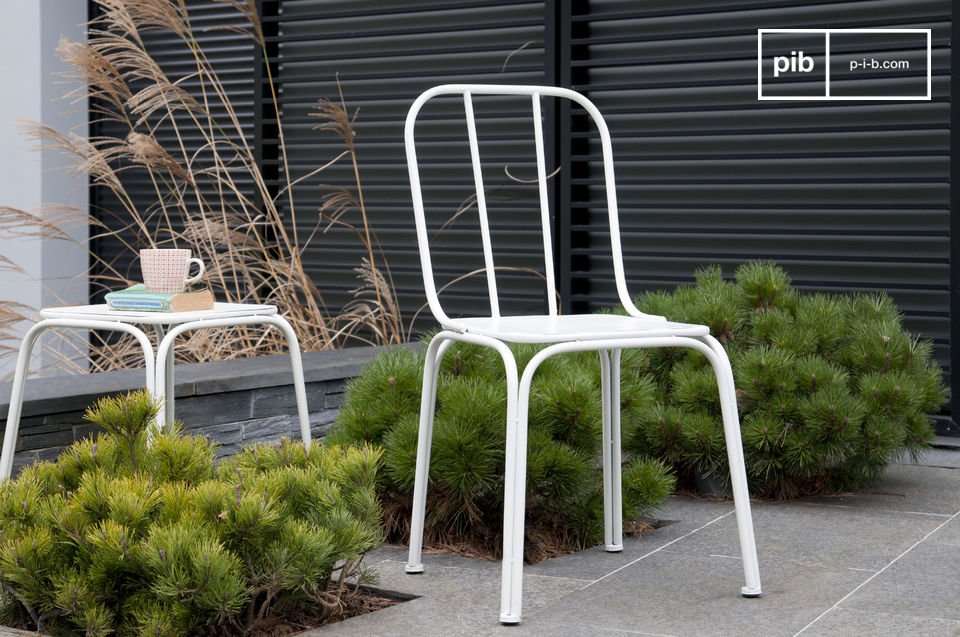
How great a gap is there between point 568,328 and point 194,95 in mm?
4177

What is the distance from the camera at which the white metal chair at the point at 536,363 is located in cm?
217

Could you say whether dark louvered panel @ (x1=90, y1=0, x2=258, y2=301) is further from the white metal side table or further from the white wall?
the white metal side table

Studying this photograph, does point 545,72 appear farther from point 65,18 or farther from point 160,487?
point 160,487

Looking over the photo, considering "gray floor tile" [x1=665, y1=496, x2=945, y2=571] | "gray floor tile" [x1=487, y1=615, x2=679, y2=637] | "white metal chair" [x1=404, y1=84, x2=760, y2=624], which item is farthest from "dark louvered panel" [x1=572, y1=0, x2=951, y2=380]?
"gray floor tile" [x1=487, y1=615, x2=679, y2=637]

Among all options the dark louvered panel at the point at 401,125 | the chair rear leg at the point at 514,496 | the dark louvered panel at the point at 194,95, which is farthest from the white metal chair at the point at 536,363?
the dark louvered panel at the point at 194,95

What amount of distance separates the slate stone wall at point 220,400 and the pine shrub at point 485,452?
0.58 meters

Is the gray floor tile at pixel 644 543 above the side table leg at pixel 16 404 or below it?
below

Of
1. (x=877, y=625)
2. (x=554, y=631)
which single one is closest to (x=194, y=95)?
(x=554, y=631)

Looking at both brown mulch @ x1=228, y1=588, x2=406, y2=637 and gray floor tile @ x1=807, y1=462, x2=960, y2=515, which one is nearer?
brown mulch @ x1=228, y1=588, x2=406, y2=637

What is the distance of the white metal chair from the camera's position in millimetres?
2174

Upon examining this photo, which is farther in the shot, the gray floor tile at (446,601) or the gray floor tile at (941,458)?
the gray floor tile at (941,458)

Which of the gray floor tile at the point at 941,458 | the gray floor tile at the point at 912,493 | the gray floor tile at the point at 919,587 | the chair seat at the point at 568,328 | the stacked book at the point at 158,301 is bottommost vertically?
the gray floor tile at the point at 919,587

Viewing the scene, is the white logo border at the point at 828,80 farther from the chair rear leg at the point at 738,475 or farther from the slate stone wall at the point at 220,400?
the chair rear leg at the point at 738,475

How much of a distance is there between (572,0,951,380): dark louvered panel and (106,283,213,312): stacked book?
92.6 inches
